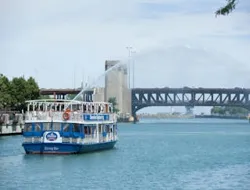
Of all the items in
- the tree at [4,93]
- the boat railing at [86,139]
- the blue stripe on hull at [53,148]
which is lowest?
the blue stripe on hull at [53,148]

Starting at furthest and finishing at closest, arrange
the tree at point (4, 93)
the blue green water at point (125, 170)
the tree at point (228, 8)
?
the tree at point (4, 93), the blue green water at point (125, 170), the tree at point (228, 8)

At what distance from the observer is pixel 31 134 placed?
64688 mm

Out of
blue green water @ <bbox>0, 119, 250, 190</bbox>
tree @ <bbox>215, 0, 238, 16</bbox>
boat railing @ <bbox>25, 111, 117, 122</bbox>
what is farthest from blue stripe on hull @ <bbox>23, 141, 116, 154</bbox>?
tree @ <bbox>215, 0, 238, 16</bbox>

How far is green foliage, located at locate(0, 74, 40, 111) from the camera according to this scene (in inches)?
5010

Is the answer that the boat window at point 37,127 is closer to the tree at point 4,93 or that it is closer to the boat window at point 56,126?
the boat window at point 56,126

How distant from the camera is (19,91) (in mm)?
129375

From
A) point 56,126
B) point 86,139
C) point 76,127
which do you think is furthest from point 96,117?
point 56,126

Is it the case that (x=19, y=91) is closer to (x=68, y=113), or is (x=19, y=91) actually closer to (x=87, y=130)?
(x=87, y=130)

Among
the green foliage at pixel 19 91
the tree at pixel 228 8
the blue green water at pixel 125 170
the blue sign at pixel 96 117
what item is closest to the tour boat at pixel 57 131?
the blue sign at pixel 96 117

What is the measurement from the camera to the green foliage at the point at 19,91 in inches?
5010

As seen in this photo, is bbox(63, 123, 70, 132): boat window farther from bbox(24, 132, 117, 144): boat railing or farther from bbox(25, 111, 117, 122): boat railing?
bbox(24, 132, 117, 144): boat railing

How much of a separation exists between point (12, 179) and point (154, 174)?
10.8m

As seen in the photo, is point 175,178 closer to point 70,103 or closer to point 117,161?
point 117,161

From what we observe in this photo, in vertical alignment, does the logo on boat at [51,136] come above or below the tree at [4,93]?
below
